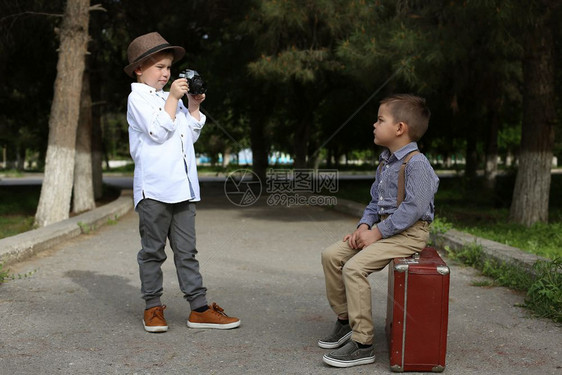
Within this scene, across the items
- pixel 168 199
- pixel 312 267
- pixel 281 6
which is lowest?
pixel 312 267

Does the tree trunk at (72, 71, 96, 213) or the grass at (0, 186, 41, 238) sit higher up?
the tree trunk at (72, 71, 96, 213)

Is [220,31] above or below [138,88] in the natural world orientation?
above

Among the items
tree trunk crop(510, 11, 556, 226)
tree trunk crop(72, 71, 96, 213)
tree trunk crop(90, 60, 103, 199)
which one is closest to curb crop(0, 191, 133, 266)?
tree trunk crop(72, 71, 96, 213)

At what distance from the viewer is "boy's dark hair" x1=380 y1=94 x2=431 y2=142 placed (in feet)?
11.5

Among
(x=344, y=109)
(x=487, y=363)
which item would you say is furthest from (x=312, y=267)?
(x=344, y=109)

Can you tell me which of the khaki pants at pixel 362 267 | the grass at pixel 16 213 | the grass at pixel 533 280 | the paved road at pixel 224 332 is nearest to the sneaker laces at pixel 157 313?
the paved road at pixel 224 332

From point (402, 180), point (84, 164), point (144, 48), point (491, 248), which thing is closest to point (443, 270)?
point (402, 180)

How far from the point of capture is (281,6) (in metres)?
12.0

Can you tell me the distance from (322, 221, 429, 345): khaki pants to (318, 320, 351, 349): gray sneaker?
123 mm

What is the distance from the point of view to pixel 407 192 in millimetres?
3416

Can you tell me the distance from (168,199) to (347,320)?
132cm

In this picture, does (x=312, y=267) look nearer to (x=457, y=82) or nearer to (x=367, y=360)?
(x=367, y=360)

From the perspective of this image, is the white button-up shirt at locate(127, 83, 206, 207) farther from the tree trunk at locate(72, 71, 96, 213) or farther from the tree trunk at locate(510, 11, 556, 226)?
the tree trunk at locate(72, 71, 96, 213)

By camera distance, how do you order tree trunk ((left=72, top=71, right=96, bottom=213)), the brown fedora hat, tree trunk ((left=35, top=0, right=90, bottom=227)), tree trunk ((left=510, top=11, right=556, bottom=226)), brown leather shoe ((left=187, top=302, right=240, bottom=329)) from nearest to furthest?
the brown fedora hat, brown leather shoe ((left=187, top=302, right=240, bottom=329)), tree trunk ((left=510, top=11, right=556, bottom=226)), tree trunk ((left=35, top=0, right=90, bottom=227)), tree trunk ((left=72, top=71, right=96, bottom=213))
